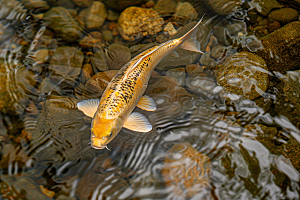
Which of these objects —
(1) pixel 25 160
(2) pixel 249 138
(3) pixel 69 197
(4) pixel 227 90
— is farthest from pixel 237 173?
(1) pixel 25 160

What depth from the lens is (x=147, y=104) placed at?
4094mm

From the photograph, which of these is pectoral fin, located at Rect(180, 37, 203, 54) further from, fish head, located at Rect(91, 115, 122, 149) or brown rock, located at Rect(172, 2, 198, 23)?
fish head, located at Rect(91, 115, 122, 149)

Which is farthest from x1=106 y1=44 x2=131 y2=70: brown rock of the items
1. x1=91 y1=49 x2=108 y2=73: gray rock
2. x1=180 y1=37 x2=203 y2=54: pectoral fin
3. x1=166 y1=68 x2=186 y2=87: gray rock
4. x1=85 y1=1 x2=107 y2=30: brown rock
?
x1=180 y1=37 x2=203 y2=54: pectoral fin

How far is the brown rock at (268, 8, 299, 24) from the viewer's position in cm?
472

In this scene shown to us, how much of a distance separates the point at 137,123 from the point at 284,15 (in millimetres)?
4222

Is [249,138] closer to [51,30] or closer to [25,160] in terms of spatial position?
[25,160]

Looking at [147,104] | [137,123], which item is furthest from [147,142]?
[147,104]

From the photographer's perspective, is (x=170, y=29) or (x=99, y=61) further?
(x=170, y=29)

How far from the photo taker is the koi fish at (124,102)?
3381mm

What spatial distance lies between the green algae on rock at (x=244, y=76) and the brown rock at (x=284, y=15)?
1.19 metres

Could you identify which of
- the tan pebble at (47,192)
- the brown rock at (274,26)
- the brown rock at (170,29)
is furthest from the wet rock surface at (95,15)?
the brown rock at (274,26)

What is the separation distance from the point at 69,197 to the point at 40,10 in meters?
4.36

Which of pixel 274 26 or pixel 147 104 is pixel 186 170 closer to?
pixel 147 104

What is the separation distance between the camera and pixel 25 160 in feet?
11.7
